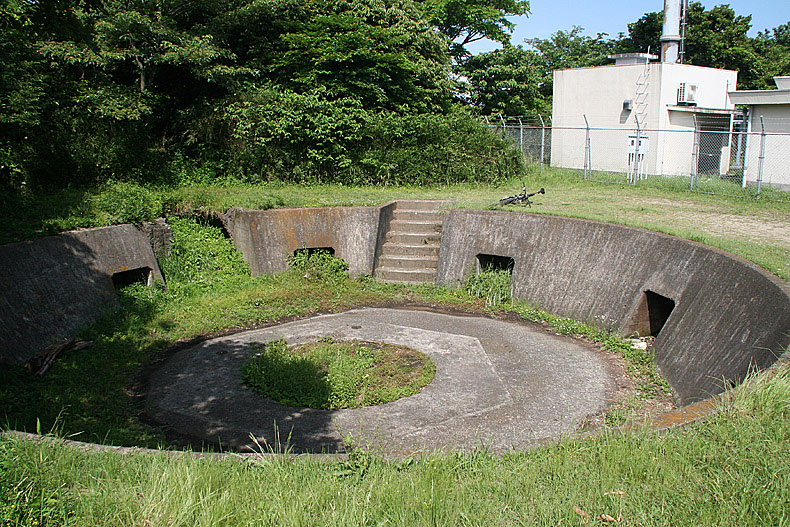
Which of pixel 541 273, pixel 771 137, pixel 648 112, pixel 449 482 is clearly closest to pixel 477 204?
pixel 541 273

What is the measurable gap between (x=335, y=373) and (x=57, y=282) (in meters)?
4.51

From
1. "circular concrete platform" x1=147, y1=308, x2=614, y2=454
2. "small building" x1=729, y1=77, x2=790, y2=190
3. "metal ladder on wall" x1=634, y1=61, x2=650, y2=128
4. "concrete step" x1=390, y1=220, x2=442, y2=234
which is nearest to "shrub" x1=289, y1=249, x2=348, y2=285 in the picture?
"concrete step" x1=390, y1=220, x2=442, y2=234

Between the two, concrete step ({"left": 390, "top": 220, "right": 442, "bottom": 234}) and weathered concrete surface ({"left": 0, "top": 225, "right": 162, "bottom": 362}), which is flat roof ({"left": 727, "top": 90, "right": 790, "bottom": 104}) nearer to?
concrete step ({"left": 390, "top": 220, "right": 442, "bottom": 234})

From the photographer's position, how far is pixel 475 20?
33812 millimetres

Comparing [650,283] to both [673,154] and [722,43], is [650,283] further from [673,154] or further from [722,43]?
[722,43]

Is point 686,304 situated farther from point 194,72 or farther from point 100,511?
point 194,72

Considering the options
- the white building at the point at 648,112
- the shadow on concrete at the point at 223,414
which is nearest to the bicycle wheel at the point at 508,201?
the shadow on concrete at the point at 223,414

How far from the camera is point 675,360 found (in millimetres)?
7734

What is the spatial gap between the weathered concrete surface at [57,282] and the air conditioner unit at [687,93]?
2201cm

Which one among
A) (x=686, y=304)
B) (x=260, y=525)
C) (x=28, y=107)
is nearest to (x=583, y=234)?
(x=686, y=304)

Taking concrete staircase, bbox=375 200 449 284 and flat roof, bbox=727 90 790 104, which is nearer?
concrete staircase, bbox=375 200 449 284

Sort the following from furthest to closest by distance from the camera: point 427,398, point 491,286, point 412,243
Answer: point 412,243 → point 491,286 → point 427,398

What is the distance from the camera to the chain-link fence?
19062mm

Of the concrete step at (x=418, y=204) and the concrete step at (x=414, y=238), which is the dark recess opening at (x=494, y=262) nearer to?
the concrete step at (x=414, y=238)
